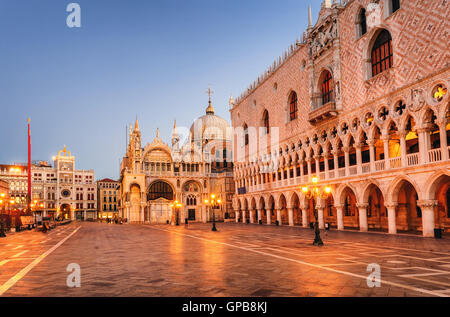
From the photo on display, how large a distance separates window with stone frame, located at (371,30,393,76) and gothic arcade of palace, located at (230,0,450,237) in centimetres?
7

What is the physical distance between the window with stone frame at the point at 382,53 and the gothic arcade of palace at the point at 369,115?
7 centimetres

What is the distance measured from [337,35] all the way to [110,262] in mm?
26043

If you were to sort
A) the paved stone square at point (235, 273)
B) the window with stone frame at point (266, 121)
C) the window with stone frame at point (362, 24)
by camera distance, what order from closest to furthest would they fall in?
the paved stone square at point (235, 273) < the window with stone frame at point (362, 24) < the window with stone frame at point (266, 121)

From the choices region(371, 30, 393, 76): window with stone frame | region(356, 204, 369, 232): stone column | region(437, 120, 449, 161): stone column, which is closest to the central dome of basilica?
region(356, 204, 369, 232): stone column

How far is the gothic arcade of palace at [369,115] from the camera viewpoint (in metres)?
22.4

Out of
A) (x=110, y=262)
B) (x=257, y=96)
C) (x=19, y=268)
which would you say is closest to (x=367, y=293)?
(x=110, y=262)

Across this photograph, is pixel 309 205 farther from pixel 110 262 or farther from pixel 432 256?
pixel 110 262

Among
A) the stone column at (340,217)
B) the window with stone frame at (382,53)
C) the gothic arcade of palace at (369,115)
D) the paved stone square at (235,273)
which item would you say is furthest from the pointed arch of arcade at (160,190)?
the paved stone square at (235,273)

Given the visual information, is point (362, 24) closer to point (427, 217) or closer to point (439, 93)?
point (439, 93)

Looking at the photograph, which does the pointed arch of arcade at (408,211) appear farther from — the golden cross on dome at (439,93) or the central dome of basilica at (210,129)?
the central dome of basilica at (210,129)

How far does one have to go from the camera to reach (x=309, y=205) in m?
37.3

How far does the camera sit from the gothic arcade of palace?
22406 mm

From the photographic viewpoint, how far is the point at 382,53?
26.9 m

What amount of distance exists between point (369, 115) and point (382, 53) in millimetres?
4392
